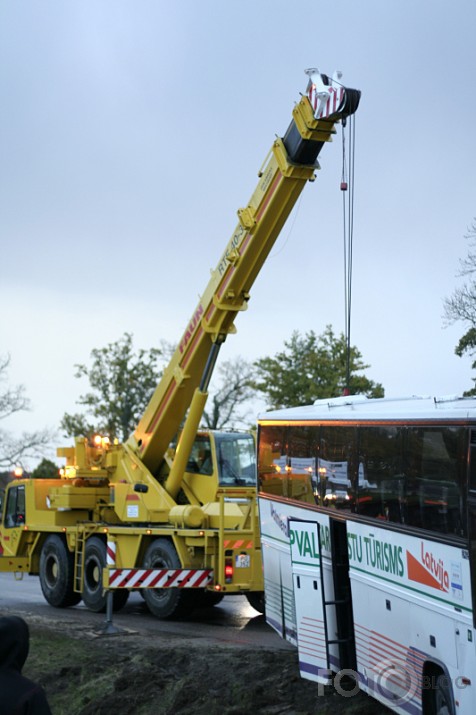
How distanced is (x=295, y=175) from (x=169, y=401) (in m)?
5.48

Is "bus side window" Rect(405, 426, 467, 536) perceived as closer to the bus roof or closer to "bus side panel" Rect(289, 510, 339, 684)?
the bus roof

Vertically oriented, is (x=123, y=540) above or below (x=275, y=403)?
below

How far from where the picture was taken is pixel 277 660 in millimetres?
12625

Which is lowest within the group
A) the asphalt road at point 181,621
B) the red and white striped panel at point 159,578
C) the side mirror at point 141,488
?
the asphalt road at point 181,621

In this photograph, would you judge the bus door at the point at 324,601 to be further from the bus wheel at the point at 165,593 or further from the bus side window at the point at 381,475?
the bus wheel at the point at 165,593

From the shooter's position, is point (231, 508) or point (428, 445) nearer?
point (428, 445)

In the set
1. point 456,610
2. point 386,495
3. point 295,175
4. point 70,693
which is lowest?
point 70,693

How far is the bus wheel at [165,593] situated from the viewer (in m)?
17.3

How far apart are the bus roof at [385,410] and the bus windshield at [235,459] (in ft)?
16.8

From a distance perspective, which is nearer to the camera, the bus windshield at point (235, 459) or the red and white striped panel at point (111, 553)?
the red and white striped panel at point (111, 553)

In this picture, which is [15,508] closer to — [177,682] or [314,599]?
[177,682]

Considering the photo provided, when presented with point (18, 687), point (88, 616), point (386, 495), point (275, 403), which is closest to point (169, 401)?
point (88, 616)

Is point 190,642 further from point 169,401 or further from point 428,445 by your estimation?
point 428,445

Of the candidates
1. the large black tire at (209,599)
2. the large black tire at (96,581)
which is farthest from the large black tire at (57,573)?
the large black tire at (209,599)
